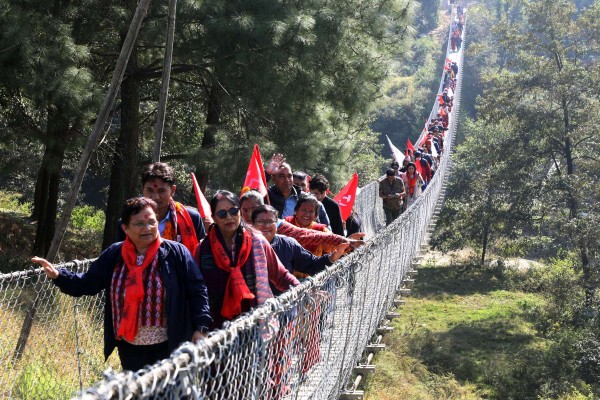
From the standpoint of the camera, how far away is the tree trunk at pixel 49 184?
8266 millimetres

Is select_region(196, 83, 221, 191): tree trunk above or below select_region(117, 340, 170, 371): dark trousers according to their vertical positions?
above

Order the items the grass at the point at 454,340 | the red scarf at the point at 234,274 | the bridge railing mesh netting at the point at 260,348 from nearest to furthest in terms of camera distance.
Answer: the bridge railing mesh netting at the point at 260,348 < the red scarf at the point at 234,274 < the grass at the point at 454,340

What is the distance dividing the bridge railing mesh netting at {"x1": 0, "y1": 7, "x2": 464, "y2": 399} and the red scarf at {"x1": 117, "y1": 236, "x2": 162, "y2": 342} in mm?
411

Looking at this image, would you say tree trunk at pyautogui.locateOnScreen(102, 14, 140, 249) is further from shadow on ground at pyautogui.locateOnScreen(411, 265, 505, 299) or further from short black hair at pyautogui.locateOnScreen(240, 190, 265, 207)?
shadow on ground at pyautogui.locateOnScreen(411, 265, 505, 299)

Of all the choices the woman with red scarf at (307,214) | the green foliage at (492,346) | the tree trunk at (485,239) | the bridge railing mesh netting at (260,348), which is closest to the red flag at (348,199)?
the bridge railing mesh netting at (260,348)

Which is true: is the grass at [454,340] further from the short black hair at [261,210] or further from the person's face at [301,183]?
the short black hair at [261,210]

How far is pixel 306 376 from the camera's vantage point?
3293mm

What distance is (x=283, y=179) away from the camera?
4.53 metres

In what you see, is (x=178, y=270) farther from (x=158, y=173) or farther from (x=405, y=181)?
(x=405, y=181)

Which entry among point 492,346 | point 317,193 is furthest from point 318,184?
point 492,346

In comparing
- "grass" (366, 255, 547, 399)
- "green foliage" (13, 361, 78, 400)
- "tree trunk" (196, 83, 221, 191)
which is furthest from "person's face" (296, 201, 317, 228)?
"grass" (366, 255, 547, 399)

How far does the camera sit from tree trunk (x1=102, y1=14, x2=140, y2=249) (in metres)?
9.50

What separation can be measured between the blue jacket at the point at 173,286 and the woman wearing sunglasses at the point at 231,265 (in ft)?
0.62

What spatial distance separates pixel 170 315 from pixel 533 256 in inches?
1037
